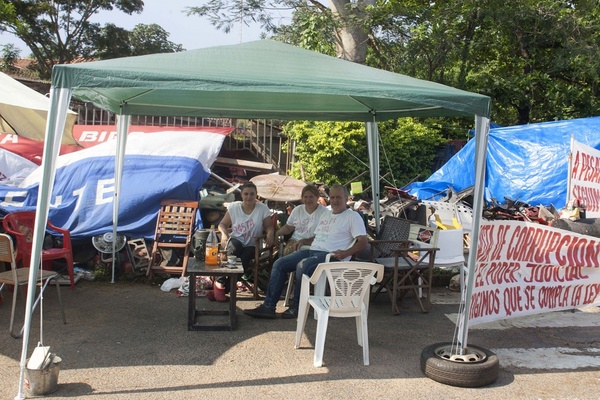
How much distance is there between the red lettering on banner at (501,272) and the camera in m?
5.25

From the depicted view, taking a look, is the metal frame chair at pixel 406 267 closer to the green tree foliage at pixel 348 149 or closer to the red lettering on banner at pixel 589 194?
the red lettering on banner at pixel 589 194

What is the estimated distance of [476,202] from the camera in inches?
190

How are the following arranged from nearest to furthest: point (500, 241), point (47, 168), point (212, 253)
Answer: point (47, 168) → point (500, 241) → point (212, 253)

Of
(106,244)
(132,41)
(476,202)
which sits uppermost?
(132,41)

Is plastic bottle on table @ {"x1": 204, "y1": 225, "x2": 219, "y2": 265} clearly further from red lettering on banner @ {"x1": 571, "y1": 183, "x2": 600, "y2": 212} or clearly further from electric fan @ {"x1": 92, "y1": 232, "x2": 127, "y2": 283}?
red lettering on banner @ {"x1": 571, "y1": 183, "x2": 600, "y2": 212}

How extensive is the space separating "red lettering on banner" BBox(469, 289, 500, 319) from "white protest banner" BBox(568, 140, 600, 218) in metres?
3.52

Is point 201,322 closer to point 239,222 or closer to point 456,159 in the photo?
point 239,222

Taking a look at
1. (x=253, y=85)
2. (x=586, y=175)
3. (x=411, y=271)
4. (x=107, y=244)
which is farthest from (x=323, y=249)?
(x=586, y=175)

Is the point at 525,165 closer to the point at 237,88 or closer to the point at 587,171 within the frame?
the point at 587,171

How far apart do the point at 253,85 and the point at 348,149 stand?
8452 mm

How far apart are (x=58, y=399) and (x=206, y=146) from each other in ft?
19.2

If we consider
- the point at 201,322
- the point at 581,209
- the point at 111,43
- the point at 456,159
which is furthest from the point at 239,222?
the point at 111,43

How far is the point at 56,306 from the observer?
6457 millimetres

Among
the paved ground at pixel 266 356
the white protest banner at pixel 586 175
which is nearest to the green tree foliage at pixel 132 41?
the paved ground at pixel 266 356
